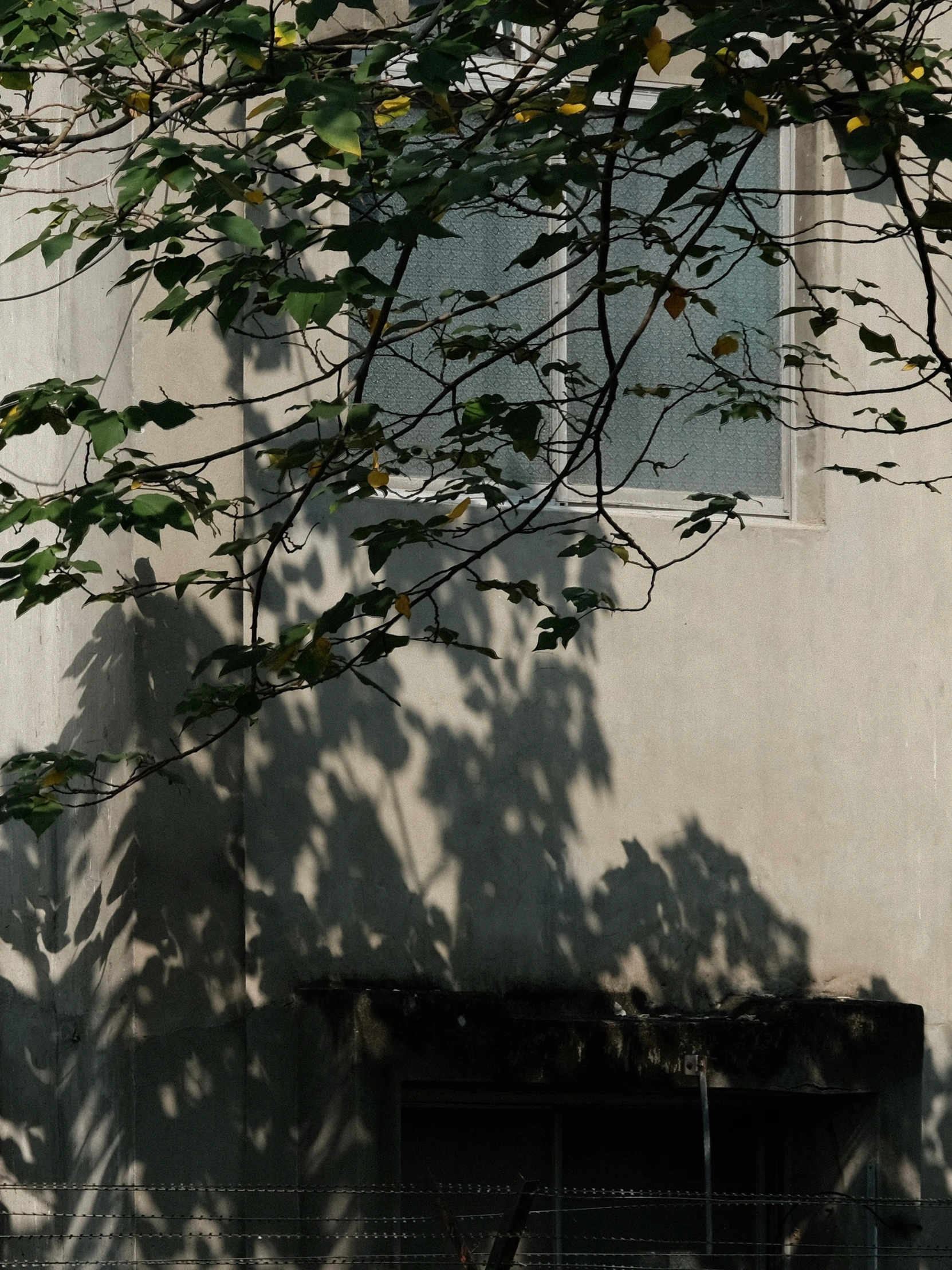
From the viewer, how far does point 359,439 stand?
5305 millimetres

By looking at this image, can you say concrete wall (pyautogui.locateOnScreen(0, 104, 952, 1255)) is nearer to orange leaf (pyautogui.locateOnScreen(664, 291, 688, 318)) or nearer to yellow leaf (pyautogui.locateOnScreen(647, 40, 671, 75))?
orange leaf (pyautogui.locateOnScreen(664, 291, 688, 318))

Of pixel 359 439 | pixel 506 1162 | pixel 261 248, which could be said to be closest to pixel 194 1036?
pixel 506 1162

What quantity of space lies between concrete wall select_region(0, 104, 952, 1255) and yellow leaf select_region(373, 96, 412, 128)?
165 cm

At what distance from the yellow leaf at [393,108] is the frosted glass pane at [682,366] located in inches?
87.4

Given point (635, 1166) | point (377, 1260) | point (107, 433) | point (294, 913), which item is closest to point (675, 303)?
point (107, 433)

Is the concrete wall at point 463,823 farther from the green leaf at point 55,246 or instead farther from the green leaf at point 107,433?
the green leaf at point 107,433

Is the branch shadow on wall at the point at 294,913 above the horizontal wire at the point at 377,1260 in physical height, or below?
above

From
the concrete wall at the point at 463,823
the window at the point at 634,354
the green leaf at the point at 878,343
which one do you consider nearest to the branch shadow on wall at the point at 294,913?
the concrete wall at the point at 463,823

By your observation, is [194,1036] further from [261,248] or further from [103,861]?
[261,248]

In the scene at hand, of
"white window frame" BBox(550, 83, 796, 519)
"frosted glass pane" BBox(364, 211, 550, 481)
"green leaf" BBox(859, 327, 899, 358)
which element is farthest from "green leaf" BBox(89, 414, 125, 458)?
"white window frame" BBox(550, 83, 796, 519)

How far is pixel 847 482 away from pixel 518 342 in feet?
9.62

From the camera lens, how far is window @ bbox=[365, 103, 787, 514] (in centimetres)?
762

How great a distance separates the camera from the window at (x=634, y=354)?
7617mm

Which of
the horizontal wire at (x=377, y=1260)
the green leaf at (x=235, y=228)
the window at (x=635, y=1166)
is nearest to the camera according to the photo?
the green leaf at (x=235, y=228)
